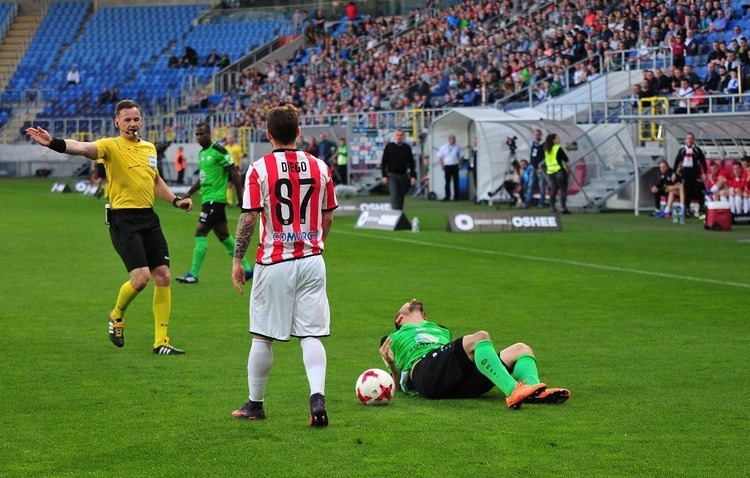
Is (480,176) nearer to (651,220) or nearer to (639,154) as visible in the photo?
(639,154)

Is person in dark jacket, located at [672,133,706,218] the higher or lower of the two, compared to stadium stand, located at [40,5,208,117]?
lower

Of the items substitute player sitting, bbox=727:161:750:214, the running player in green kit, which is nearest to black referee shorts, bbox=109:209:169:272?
the running player in green kit

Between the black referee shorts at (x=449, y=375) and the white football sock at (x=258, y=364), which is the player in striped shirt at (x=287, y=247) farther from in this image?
the black referee shorts at (x=449, y=375)

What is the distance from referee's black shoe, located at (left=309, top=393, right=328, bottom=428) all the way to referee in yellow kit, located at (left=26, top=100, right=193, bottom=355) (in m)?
3.39

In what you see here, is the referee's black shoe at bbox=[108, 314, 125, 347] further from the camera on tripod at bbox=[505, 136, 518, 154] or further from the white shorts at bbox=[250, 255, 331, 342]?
the camera on tripod at bbox=[505, 136, 518, 154]

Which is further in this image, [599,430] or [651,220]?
[651,220]

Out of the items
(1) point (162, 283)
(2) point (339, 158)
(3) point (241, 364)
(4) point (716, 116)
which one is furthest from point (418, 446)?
(2) point (339, 158)

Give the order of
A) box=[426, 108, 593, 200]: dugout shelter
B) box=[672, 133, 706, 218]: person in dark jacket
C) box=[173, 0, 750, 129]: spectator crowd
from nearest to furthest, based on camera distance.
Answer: box=[672, 133, 706, 218]: person in dark jacket → box=[426, 108, 593, 200]: dugout shelter → box=[173, 0, 750, 129]: spectator crowd

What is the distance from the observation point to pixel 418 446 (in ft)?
22.3

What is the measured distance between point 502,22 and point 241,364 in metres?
37.9

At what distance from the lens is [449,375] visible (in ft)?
26.3

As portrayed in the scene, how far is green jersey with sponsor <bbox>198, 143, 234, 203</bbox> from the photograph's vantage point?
15.9 meters

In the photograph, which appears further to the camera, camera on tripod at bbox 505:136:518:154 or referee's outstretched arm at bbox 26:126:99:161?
camera on tripod at bbox 505:136:518:154

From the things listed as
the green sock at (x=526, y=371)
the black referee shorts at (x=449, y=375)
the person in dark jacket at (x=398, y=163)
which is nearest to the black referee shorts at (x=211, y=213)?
the black referee shorts at (x=449, y=375)
